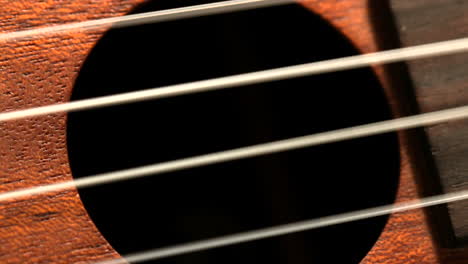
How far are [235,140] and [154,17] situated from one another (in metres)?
0.17

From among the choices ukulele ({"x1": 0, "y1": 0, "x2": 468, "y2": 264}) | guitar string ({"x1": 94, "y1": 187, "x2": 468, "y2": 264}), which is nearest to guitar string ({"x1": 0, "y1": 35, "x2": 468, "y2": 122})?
ukulele ({"x1": 0, "y1": 0, "x2": 468, "y2": 264})

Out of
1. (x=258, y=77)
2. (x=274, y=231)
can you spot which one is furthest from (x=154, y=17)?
(x=274, y=231)

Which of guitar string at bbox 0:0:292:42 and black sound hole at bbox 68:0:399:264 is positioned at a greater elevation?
guitar string at bbox 0:0:292:42

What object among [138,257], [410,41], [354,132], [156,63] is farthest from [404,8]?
[138,257]

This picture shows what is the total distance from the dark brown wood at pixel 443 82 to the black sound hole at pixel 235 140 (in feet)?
0.18

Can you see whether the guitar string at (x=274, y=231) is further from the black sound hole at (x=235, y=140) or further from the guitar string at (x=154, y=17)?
the guitar string at (x=154, y=17)

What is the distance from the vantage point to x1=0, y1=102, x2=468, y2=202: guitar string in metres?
0.60

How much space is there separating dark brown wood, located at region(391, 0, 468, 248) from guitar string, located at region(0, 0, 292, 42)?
13 centimetres

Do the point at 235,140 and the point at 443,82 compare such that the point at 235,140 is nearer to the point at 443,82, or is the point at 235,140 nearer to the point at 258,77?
the point at 258,77

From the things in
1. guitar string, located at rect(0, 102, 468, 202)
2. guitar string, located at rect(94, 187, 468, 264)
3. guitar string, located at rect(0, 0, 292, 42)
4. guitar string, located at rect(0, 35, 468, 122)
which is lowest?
guitar string, located at rect(94, 187, 468, 264)

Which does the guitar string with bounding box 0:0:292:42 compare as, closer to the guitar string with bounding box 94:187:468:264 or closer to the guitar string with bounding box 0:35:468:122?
the guitar string with bounding box 0:35:468:122

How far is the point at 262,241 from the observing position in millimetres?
691

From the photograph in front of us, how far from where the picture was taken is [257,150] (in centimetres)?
68

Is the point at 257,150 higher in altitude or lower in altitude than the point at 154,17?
lower
